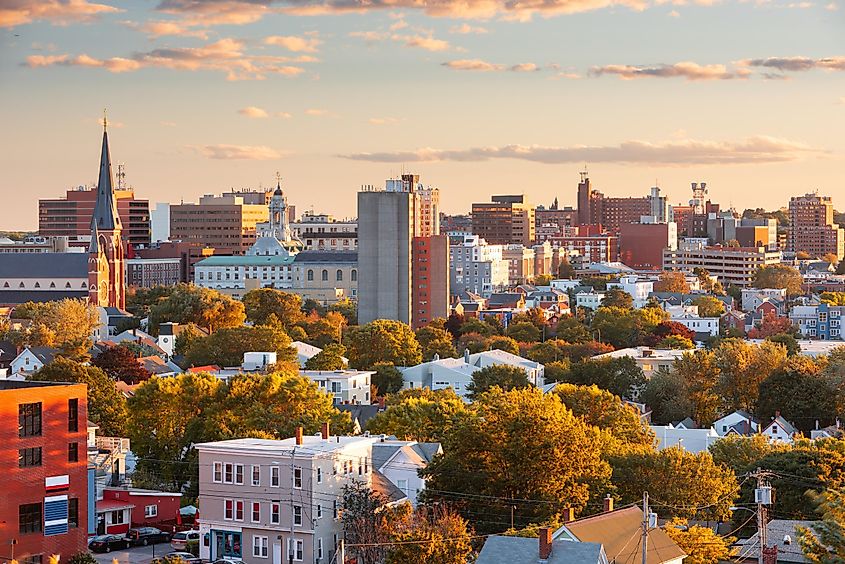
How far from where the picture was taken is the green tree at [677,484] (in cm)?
4059

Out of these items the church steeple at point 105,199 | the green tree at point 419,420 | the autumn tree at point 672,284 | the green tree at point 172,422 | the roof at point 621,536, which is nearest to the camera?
the roof at point 621,536

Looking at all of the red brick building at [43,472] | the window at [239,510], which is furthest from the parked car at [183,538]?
the red brick building at [43,472]

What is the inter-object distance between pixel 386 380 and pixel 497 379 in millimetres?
7957

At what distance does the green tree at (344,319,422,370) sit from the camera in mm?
86938

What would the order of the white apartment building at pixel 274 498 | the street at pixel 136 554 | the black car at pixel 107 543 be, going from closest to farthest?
the white apartment building at pixel 274 498 → the street at pixel 136 554 → the black car at pixel 107 543

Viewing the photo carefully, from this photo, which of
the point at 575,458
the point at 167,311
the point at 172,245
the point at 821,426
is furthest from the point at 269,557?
the point at 172,245

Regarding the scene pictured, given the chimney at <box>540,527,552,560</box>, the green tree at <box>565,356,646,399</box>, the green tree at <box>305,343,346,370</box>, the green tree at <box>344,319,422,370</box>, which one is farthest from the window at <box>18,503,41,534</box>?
the green tree at <box>344,319,422,370</box>

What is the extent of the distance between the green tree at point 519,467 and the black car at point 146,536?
7325 millimetres

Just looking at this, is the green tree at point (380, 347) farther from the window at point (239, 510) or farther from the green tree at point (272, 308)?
the window at point (239, 510)

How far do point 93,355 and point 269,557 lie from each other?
45721 millimetres

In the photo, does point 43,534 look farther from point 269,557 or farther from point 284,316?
point 284,316

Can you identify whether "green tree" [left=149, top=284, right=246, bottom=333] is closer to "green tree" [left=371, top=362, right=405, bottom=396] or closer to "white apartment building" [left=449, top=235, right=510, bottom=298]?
Answer: "green tree" [left=371, top=362, right=405, bottom=396]

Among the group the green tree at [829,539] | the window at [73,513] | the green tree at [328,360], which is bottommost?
the green tree at [328,360]

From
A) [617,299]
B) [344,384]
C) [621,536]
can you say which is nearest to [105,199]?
[617,299]
